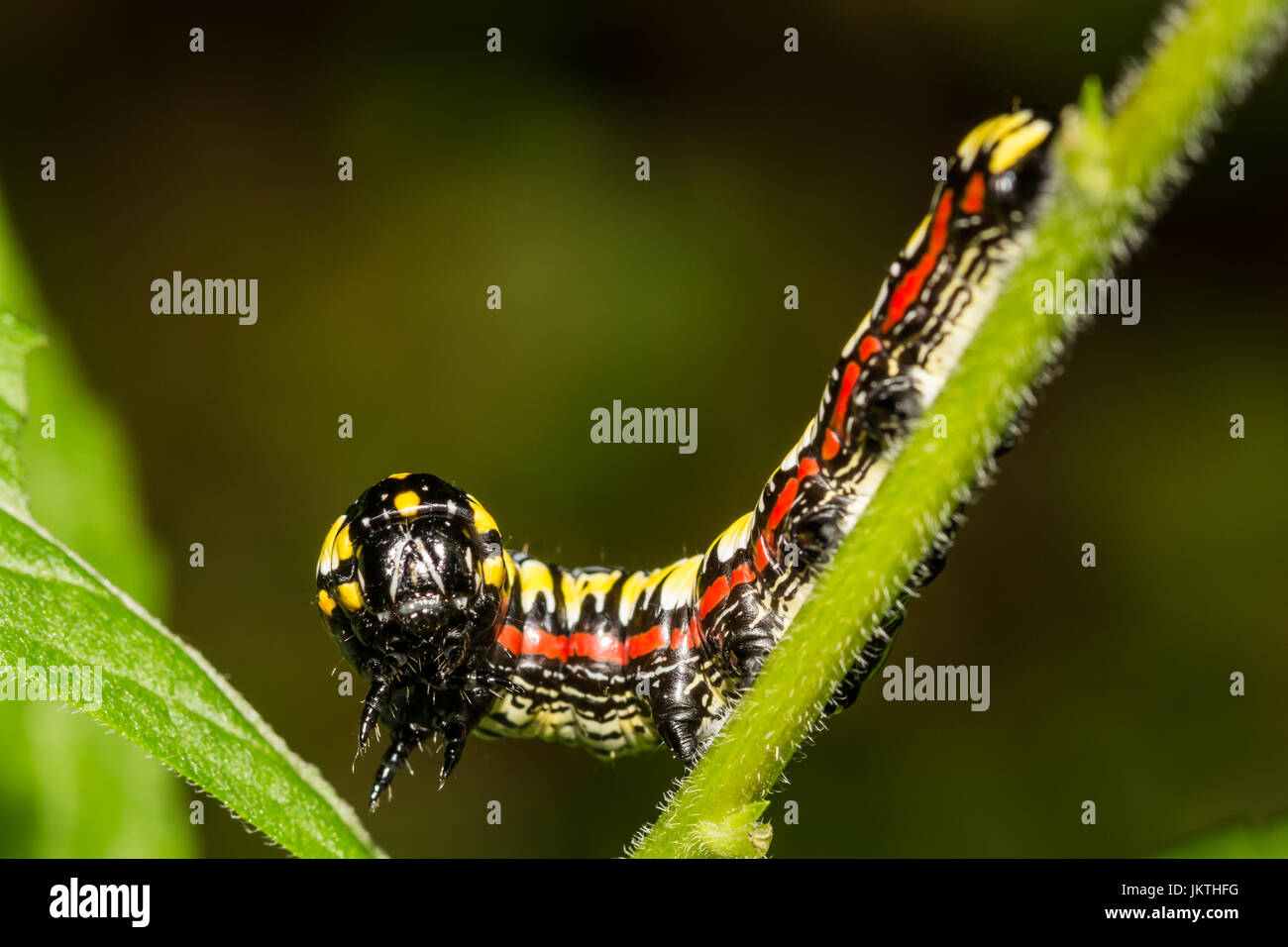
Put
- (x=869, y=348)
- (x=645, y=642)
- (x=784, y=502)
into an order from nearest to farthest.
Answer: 1. (x=869, y=348)
2. (x=784, y=502)
3. (x=645, y=642)

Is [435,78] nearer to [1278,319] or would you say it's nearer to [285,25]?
[285,25]

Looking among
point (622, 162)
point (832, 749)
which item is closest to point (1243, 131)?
point (622, 162)

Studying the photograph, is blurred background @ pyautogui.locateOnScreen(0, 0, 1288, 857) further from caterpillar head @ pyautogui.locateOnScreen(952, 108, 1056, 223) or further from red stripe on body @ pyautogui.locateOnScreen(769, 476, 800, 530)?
caterpillar head @ pyautogui.locateOnScreen(952, 108, 1056, 223)

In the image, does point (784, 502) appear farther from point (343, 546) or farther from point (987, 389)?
point (987, 389)

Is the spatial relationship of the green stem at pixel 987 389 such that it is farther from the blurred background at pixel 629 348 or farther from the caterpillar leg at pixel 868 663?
the blurred background at pixel 629 348

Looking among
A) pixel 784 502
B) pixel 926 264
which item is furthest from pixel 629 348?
pixel 926 264

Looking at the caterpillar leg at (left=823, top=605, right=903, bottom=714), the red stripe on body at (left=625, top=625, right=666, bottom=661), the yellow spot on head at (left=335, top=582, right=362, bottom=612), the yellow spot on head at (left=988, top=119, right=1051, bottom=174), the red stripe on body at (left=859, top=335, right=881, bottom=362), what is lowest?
the caterpillar leg at (left=823, top=605, right=903, bottom=714)

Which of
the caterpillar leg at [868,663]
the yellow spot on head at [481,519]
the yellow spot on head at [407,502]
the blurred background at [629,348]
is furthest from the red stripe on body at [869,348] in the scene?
the blurred background at [629,348]

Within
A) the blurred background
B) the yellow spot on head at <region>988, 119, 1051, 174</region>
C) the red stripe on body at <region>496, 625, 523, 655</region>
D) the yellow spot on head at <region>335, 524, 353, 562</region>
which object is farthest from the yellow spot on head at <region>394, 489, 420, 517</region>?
the blurred background

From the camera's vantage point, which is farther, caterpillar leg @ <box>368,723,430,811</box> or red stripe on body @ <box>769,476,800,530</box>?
caterpillar leg @ <box>368,723,430,811</box>
